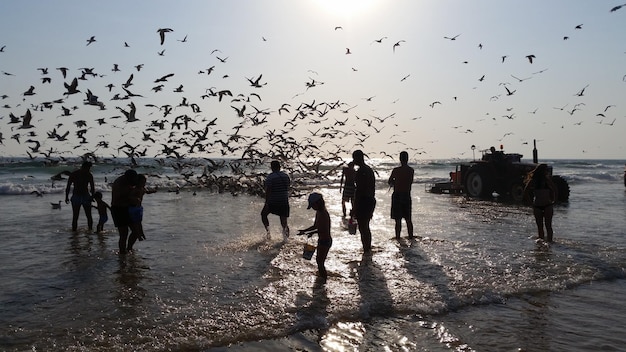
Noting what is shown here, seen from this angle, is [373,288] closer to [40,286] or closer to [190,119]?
[40,286]

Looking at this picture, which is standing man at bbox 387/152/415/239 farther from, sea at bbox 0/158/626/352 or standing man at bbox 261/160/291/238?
standing man at bbox 261/160/291/238

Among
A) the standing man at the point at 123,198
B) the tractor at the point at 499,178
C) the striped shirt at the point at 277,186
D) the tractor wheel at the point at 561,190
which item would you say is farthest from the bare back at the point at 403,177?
the tractor wheel at the point at 561,190

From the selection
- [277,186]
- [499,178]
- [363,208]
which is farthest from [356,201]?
[499,178]

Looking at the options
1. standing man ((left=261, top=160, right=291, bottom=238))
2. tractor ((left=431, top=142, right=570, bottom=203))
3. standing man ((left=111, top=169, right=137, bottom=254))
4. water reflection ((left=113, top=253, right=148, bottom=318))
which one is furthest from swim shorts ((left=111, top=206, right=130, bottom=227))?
tractor ((left=431, top=142, right=570, bottom=203))

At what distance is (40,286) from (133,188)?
2527 mm

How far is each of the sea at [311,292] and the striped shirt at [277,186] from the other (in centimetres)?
96

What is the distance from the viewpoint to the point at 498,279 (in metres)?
7.13

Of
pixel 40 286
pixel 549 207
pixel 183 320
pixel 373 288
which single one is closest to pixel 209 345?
pixel 183 320

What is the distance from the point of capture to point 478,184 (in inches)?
857

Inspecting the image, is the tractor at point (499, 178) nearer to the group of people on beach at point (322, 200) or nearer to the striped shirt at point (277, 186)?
the group of people on beach at point (322, 200)

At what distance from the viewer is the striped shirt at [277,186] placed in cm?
1056

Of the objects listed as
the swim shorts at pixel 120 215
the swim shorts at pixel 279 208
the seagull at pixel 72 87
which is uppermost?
the seagull at pixel 72 87

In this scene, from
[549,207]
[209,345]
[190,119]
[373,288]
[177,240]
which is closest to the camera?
[209,345]

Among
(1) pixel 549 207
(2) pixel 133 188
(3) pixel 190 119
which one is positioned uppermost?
(3) pixel 190 119
